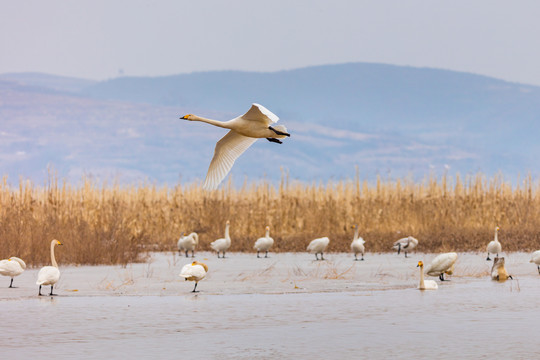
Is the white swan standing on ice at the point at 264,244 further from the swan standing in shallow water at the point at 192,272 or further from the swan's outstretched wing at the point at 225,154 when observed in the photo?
the swan standing in shallow water at the point at 192,272

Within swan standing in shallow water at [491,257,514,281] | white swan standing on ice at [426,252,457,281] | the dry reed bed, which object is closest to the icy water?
white swan standing on ice at [426,252,457,281]

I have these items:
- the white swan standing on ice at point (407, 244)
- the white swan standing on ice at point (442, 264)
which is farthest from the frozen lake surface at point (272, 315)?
the white swan standing on ice at point (407, 244)

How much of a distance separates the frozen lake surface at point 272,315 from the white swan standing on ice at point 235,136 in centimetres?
190

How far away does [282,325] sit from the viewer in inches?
484

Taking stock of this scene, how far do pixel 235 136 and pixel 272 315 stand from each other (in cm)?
376

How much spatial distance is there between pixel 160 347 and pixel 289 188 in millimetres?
20763

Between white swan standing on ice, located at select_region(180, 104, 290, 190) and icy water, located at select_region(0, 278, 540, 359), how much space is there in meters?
1.91

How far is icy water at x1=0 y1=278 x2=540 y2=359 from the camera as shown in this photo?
34.2ft

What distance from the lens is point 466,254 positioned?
23.8 metres

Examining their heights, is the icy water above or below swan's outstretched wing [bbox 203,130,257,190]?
below

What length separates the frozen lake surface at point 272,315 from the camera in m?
10.6

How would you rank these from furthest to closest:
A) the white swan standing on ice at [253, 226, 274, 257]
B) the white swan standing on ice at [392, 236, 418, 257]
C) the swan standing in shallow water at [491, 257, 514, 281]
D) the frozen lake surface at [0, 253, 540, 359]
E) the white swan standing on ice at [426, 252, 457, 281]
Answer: the white swan standing on ice at [253, 226, 274, 257] → the white swan standing on ice at [392, 236, 418, 257] → the swan standing in shallow water at [491, 257, 514, 281] → the white swan standing on ice at [426, 252, 457, 281] → the frozen lake surface at [0, 253, 540, 359]

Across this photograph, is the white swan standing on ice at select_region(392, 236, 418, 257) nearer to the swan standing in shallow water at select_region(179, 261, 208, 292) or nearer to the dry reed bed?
the dry reed bed

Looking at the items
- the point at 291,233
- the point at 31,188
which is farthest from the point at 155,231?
the point at 31,188
